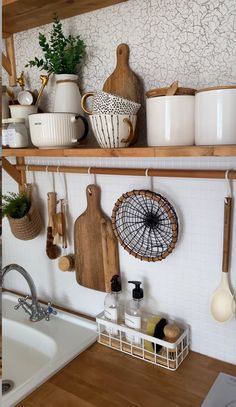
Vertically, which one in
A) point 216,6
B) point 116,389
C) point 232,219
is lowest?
point 116,389

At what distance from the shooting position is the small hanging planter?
4.19ft

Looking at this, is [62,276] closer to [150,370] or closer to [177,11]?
[150,370]

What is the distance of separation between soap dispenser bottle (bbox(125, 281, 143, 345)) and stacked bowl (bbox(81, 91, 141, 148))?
0.45m

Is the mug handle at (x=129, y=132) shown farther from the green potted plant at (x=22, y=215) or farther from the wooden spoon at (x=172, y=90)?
the green potted plant at (x=22, y=215)

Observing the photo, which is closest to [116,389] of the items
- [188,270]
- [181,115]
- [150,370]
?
[150,370]

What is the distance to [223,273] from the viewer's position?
Answer: 0.95 metres

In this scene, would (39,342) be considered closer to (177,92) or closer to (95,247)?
(95,247)

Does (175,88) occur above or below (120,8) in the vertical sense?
below

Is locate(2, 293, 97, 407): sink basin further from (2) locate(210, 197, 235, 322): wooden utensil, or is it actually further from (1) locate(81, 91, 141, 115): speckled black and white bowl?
(1) locate(81, 91, 141, 115): speckled black and white bowl

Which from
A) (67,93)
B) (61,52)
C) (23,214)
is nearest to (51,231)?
(23,214)

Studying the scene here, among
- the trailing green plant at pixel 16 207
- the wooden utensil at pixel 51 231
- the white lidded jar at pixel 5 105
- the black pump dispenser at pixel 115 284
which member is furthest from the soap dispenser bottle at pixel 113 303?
the white lidded jar at pixel 5 105

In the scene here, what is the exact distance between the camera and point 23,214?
1291 mm

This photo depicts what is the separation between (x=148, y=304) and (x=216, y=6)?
0.86 m

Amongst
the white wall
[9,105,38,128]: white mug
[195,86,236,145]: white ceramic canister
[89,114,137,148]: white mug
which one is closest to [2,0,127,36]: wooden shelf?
the white wall
